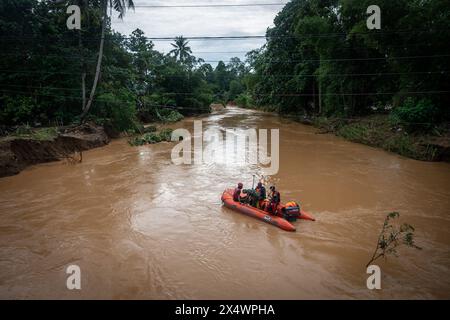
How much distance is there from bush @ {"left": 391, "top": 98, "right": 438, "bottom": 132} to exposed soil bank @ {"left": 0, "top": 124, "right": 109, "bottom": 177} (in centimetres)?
1798

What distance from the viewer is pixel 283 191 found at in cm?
1202

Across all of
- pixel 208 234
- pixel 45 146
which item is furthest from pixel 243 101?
pixel 208 234

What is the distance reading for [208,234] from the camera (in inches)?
340

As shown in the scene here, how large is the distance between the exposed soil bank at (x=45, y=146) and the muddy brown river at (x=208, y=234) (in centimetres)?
60

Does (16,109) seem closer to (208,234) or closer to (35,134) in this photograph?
(35,134)

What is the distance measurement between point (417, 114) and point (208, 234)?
537 inches

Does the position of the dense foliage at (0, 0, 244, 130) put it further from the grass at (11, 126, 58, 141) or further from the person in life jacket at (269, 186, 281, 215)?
the person in life jacket at (269, 186, 281, 215)

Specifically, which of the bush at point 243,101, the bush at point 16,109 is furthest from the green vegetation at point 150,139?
the bush at point 243,101

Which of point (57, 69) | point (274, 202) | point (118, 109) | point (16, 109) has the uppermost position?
point (57, 69)

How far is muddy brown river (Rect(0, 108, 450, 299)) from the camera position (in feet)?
20.8

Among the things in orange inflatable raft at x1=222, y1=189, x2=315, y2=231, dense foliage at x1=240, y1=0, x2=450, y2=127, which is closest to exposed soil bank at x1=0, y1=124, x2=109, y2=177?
orange inflatable raft at x1=222, y1=189, x2=315, y2=231

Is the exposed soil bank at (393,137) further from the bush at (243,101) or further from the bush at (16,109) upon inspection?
the bush at (243,101)

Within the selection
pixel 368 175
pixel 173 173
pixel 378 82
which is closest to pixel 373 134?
pixel 378 82

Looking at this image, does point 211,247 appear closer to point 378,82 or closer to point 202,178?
point 202,178
